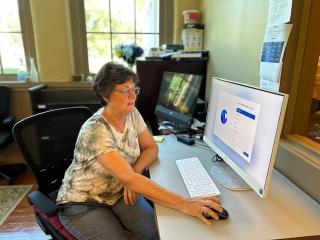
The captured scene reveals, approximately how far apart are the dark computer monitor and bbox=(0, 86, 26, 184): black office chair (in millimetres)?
1538

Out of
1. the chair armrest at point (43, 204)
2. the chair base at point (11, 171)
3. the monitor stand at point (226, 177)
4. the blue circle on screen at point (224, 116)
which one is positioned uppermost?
the blue circle on screen at point (224, 116)

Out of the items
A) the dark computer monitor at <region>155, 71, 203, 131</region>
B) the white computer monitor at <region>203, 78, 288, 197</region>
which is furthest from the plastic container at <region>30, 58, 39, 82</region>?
the white computer monitor at <region>203, 78, 288, 197</region>

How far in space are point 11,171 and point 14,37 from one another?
56.7 inches

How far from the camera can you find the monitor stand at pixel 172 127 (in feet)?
6.09

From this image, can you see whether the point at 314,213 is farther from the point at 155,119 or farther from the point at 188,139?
the point at 155,119

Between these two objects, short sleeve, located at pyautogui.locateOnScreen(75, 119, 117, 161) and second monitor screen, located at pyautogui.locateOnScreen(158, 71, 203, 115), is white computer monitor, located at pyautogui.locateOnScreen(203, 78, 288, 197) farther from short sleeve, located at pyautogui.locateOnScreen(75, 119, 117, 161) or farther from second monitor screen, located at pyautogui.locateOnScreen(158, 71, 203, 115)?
short sleeve, located at pyautogui.locateOnScreen(75, 119, 117, 161)

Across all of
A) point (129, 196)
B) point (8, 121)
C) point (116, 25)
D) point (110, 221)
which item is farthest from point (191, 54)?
point (8, 121)

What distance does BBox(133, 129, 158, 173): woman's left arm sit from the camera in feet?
4.38

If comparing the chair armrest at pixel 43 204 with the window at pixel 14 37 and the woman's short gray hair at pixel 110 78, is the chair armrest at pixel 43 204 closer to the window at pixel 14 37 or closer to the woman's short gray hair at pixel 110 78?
the woman's short gray hair at pixel 110 78

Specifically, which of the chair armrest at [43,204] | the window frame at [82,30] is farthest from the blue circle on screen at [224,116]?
the window frame at [82,30]

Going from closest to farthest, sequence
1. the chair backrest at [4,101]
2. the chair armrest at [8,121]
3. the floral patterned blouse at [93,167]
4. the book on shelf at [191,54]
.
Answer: the floral patterned blouse at [93,167]
the book on shelf at [191,54]
the chair armrest at [8,121]
the chair backrest at [4,101]

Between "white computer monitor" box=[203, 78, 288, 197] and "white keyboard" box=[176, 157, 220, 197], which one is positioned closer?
"white computer monitor" box=[203, 78, 288, 197]

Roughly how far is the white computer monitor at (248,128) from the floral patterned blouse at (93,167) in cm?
48

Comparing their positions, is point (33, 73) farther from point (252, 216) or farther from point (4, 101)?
point (252, 216)
